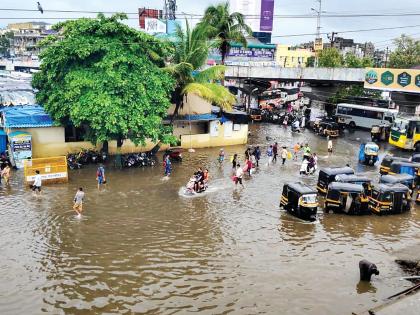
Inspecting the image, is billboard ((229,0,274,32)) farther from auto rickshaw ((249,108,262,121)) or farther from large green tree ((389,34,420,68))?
auto rickshaw ((249,108,262,121))

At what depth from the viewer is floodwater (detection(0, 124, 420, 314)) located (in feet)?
39.4

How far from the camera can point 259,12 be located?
75.6 meters

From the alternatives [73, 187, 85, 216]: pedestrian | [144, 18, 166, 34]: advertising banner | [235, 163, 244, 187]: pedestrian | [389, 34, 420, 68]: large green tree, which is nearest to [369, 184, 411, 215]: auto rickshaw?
[235, 163, 244, 187]: pedestrian

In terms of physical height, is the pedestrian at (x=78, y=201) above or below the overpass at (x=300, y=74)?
below

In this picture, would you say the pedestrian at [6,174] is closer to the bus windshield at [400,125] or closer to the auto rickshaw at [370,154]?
the auto rickshaw at [370,154]

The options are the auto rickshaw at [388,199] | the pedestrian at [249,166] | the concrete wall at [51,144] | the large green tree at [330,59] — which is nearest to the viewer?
the auto rickshaw at [388,199]

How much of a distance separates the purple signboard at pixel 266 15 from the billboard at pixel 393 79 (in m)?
38.9

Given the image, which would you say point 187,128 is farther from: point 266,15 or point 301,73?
point 266,15

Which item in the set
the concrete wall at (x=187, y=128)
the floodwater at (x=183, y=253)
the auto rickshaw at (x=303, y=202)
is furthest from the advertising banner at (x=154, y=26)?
the auto rickshaw at (x=303, y=202)

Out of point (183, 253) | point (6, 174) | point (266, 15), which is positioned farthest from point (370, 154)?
point (266, 15)

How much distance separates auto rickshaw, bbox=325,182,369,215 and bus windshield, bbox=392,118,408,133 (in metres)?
18.0

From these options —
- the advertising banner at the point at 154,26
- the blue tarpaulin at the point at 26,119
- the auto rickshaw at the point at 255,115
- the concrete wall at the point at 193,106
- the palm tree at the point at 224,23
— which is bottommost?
the auto rickshaw at the point at 255,115

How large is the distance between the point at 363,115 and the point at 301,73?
25.0 ft

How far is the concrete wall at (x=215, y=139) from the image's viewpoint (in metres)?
32.8
